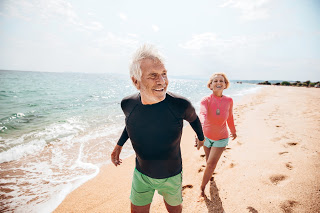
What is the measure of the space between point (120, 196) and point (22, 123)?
31.2 ft

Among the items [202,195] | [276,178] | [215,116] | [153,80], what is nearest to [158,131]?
[153,80]

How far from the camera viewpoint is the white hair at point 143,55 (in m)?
1.50

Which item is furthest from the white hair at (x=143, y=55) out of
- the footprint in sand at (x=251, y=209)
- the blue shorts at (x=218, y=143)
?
the footprint in sand at (x=251, y=209)

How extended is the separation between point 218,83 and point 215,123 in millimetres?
849

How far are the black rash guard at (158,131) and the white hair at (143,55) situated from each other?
355 millimetres

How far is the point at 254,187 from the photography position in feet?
9.53

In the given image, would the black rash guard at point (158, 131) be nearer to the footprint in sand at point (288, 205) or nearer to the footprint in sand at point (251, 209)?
the footprint in sand at point (251, 209)

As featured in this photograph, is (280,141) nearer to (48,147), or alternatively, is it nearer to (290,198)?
(290,198)

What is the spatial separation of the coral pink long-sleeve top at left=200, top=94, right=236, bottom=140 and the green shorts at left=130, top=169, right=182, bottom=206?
4.81 ft

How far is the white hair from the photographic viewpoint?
4.91 ft

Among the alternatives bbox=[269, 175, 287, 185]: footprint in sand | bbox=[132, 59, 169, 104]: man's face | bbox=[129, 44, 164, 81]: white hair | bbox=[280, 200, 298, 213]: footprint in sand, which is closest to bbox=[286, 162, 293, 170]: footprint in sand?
bbox=[269, 175, 287, 185]: footprint in sand

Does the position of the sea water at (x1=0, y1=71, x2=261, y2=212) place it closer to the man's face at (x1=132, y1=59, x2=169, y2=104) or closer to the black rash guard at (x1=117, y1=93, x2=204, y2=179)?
the black rash guard at (x1=117, y1=93, x2=204, y2=179)

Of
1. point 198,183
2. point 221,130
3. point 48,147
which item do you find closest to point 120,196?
point 198,183

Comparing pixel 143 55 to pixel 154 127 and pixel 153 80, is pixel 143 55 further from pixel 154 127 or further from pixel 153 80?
pixel 154 127
